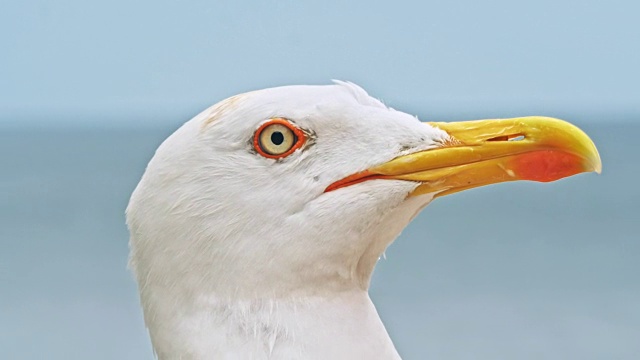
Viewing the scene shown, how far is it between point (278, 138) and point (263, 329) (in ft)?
1.00

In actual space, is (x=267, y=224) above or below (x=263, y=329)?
above

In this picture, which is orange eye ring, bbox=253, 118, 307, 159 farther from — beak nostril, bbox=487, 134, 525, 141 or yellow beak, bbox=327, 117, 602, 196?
beak nostril, bbox=487, 134, 525, 141

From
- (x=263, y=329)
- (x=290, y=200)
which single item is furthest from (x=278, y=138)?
(x=263, y=329)

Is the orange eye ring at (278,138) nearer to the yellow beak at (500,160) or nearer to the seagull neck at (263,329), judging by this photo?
the yellow beak at (500,160)

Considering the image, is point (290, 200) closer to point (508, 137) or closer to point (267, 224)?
point (267, 224)

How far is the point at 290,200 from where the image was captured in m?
1.91

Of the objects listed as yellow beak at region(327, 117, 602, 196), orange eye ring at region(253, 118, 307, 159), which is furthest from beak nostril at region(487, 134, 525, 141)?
orange eye ring at region(253, 118, 307, 159)

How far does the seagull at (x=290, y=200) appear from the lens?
6.25 feet

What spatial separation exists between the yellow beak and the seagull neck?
21cm

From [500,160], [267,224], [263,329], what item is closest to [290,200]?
[267,224]

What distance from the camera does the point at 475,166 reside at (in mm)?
1953

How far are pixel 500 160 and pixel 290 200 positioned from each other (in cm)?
35

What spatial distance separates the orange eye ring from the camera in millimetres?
1919

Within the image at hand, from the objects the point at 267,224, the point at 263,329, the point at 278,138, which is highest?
the point at 278,138
